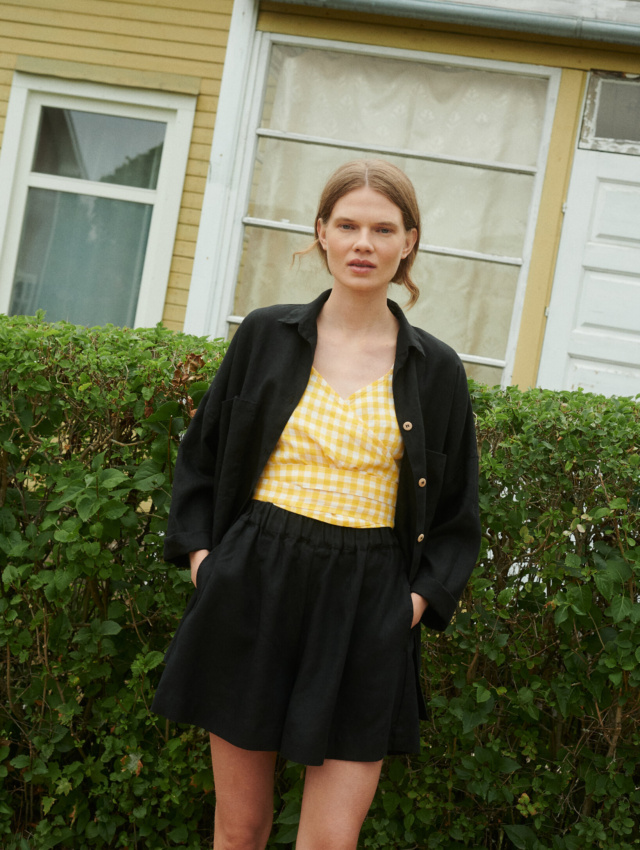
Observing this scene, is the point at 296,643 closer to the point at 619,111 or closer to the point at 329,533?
the point at 329,533

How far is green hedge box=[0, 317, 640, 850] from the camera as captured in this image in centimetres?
263

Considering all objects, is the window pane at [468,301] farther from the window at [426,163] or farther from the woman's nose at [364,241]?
the woman's nose at [364,241]

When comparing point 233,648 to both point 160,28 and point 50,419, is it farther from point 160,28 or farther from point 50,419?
point 160,28

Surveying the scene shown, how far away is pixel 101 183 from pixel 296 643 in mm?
5261

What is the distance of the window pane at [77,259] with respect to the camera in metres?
6.38

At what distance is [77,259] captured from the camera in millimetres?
6469

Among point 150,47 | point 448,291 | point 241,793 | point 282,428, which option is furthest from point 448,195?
point 241,793

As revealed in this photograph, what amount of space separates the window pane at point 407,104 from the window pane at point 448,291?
30.8 inches

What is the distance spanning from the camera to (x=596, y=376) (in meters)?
5.70

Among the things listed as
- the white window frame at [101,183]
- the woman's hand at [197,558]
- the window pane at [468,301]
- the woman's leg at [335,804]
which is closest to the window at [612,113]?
the window pane at [468,301]

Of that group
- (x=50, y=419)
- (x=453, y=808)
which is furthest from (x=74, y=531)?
(x=453, y=808)

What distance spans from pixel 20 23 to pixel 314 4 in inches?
85.6

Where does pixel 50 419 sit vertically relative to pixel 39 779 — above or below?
above

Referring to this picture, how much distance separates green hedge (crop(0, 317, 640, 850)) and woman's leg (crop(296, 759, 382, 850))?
0.82m
